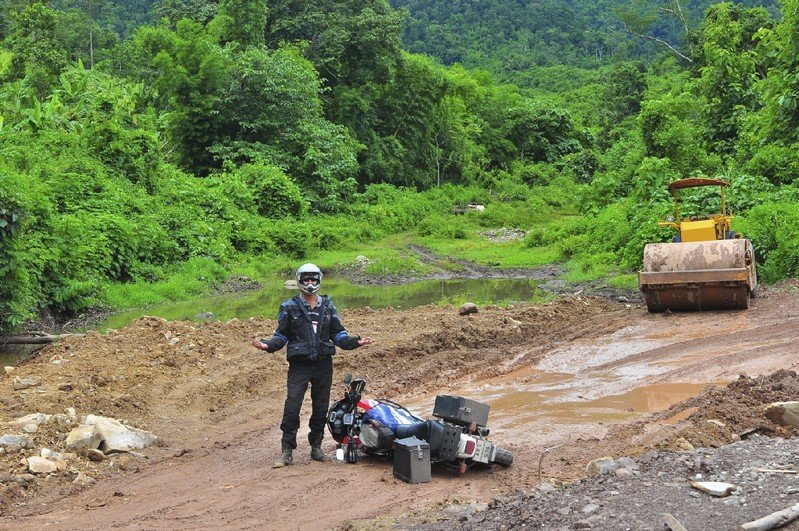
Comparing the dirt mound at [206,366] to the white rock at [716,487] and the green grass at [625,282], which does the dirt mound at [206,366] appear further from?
the white rock at [716,487]

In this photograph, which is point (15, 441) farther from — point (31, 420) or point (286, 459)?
point (286, 459)

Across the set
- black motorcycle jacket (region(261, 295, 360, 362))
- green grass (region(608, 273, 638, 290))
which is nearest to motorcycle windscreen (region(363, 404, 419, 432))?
black motorcycle jacket (region(261, 295, 360, 362))

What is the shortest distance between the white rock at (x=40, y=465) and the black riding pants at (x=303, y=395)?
208cm

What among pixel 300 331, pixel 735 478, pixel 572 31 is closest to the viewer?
pixel 735 478

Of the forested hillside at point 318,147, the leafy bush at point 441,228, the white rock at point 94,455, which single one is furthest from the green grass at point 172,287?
the white rock at point 94,455

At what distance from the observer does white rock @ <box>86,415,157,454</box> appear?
8.84 meters

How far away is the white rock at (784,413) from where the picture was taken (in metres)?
8.30

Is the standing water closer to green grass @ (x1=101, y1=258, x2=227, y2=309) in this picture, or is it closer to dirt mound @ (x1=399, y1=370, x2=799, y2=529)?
green grass @ (x1=101, y1=258, x2=227, y2=309)

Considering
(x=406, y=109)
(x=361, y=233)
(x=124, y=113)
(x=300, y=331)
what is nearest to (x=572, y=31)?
(x=406, y=109)

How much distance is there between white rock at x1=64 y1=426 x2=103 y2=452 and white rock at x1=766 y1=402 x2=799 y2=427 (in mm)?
6504

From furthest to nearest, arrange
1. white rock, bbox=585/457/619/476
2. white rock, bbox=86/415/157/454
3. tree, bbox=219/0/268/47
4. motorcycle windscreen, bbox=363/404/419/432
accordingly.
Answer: tree, bbox=219/0/268/47 → white rock, bbox=86/415/157/454 → motorcycle windscreen, bbox=363/404/419/432 → white rock, bbox=585/457/619/476

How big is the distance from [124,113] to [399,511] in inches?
982

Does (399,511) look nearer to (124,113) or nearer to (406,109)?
(124,113)

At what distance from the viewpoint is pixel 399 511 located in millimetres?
6797
